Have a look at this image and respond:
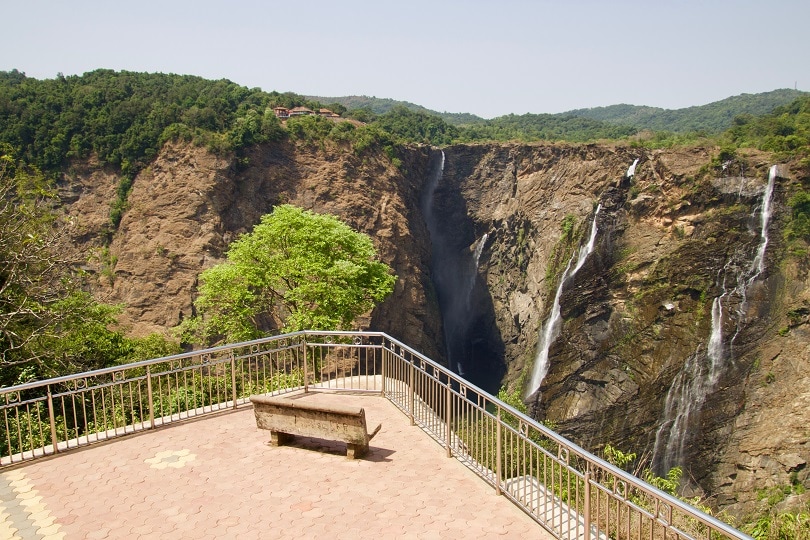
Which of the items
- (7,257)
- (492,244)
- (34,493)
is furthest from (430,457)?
(492,244)

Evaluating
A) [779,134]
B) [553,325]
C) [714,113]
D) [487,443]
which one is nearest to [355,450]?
[487,443]

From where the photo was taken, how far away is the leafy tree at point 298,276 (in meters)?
18.0

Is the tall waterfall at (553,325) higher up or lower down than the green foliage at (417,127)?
lower down

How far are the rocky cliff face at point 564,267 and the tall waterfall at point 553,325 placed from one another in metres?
0.39

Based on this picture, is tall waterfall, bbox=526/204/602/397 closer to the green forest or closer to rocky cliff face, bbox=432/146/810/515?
rocky cliff face, bbox=432/146/810/515

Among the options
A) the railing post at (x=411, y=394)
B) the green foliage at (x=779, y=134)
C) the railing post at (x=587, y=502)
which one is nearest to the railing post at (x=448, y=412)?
the railing post at (x=411, y=394)

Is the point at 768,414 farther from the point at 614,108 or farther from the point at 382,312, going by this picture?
the point at 614,108

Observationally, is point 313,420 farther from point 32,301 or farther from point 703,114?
point 703,114

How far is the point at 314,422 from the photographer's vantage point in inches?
327

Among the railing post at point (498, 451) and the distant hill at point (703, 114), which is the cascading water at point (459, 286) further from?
the railing post at point (498, 451)

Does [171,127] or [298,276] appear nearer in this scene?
[298,276]

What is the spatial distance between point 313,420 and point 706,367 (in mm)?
27516

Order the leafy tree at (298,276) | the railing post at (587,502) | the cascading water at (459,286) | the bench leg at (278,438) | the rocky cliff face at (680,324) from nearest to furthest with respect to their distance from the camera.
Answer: the railing post at (587,502) < the bench leg at (278,438) < the leafy tree at (298,276) < the rocky cliff face at (680,324) < the cascading water at (459,286)

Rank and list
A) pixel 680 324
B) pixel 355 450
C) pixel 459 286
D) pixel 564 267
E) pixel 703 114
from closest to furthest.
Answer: pixel 355 450 < pixel 680 324 < pixel 564 267 < pixel 459 286 < pixel 703 114
